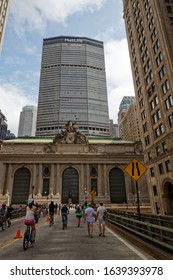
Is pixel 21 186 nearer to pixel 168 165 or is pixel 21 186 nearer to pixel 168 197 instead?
pixel 168 197

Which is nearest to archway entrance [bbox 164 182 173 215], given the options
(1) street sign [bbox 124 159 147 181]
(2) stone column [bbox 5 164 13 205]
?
(1) street sign [bbox 124 159 147 181]

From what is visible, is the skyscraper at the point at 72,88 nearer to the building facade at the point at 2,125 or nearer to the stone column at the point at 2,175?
the building facade at the point at 2,125

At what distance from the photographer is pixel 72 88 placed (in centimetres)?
14912

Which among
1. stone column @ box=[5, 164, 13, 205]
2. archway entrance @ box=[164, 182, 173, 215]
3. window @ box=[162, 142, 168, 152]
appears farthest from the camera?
stone column @ box=[5, 164, 13, 205]

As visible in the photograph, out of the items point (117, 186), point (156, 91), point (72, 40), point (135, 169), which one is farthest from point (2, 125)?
point (135, 169)

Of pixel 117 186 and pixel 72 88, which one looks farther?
pixel 72 88

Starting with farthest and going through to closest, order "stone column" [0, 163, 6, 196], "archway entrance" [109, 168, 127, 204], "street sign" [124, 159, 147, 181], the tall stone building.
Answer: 1. "archway entrance" [109, 168, 127, 204]
2. "stone column" [0, 163, 6, 196]
3. the tall stone building
4. "street sign" [124, 159, 147, 181]

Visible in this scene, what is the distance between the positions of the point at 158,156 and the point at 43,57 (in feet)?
522

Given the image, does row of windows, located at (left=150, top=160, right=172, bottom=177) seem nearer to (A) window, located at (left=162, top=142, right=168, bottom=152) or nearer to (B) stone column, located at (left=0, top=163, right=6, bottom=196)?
(A) window, located at (left=162, top=142, right=168, bottom=152)

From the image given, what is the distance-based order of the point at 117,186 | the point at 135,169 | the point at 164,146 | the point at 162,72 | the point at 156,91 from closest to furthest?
the point at 135,169 → the point at 164,146 → the point at 162,72 → the point at 156,91 → the point at 117,186

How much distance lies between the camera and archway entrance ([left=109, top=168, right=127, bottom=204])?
6000 cm

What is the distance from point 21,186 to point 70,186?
51.5 ft

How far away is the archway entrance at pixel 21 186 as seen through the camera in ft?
190
